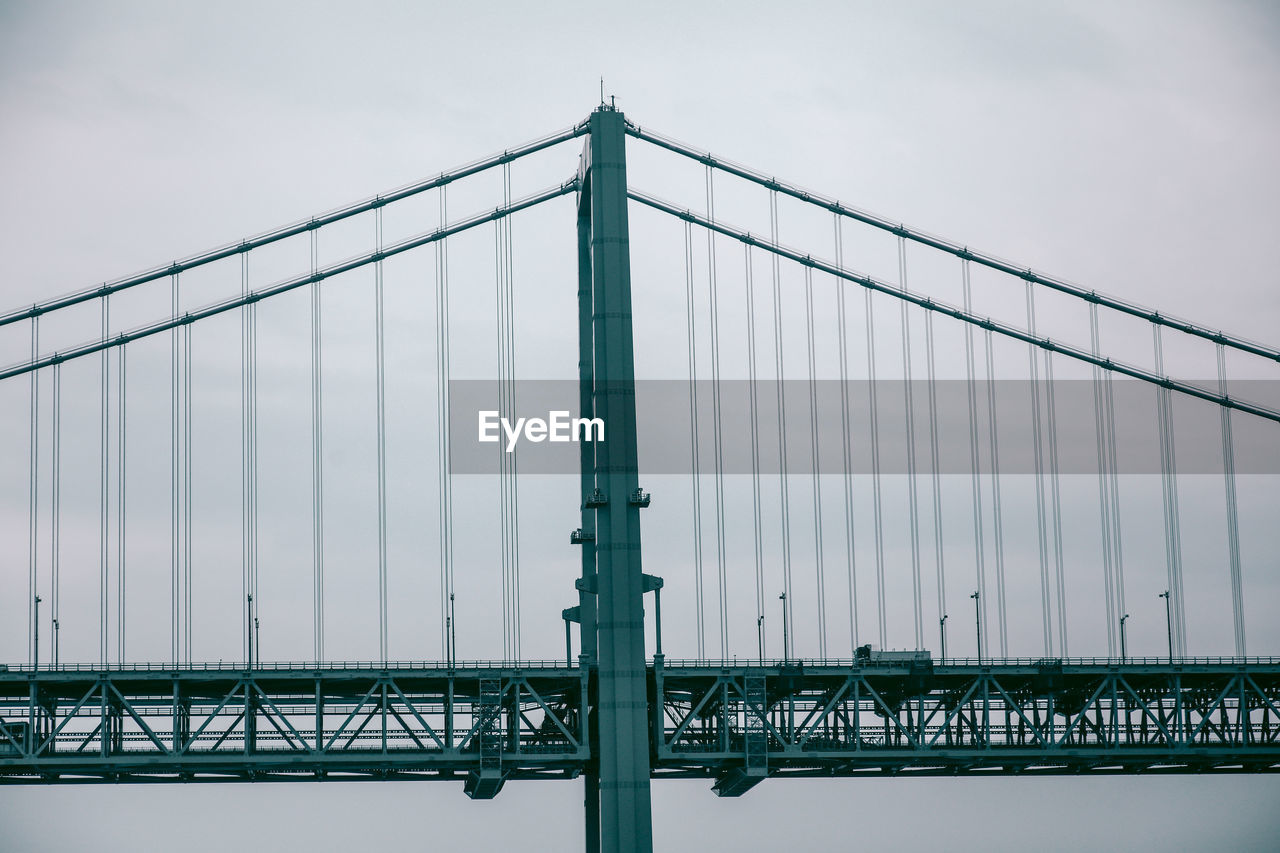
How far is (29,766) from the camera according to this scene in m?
100

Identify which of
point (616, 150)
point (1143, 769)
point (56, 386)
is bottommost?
point (1143, 769)

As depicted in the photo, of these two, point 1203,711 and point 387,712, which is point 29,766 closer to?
point 387,712

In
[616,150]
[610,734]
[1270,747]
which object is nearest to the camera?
[610,734]

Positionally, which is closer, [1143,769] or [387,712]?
[387,712]

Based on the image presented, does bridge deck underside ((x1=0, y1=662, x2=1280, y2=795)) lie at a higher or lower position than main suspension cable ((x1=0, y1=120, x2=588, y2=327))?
lower

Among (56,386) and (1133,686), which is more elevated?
(56,386)

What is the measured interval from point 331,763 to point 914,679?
29.7m

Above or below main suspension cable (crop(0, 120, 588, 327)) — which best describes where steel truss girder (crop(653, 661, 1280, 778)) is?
below

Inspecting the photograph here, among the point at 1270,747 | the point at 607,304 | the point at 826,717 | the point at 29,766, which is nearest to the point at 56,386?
the point at 29,766

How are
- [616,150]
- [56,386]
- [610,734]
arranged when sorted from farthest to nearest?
1. [56,386]
2. [616,150]
3. [610,734]

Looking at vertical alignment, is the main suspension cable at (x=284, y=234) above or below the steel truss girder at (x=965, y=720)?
above

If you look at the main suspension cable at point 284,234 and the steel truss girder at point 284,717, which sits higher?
the main suspension cable at point 284,234

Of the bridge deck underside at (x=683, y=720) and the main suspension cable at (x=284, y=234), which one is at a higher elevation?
the main suspension cable at (x=284, y=234)

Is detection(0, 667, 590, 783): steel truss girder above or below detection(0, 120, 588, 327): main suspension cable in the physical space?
below
